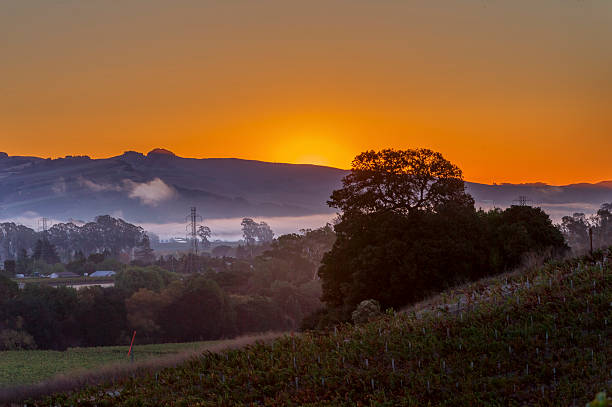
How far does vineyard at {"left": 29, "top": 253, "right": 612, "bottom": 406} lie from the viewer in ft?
59.3

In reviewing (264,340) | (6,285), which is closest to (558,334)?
(264,340)

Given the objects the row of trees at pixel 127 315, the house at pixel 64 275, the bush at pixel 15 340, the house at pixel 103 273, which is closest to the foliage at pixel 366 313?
the row of trees at pixel 127 315

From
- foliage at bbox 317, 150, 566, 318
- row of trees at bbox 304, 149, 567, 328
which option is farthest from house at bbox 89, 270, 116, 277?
foliage at bbox 317, 150, 566, 318

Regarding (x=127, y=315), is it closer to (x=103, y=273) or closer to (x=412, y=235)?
(x=412, y=235)

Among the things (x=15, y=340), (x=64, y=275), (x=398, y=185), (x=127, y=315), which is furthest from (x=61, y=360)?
(x=64, y=275)

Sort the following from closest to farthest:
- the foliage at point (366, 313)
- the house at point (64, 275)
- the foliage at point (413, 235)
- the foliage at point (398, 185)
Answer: the foliage at point (366, 313) → the foliage at point (413, 235) → the foliage at point (398, 185) → the house at point (64, 275)

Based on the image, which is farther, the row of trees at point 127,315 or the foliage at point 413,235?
the row of trees at point 127,315

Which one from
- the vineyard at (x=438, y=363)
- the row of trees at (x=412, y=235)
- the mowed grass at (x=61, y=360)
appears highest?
the row of trees at (x=412, y=235)

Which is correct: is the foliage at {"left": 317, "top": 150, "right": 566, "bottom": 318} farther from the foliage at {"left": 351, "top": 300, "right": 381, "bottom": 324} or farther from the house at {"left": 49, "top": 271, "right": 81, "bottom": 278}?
the house at {"left": 49, "top": 271, "right": 81, "bottom": 278}

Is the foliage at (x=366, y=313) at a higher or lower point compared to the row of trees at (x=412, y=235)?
lower

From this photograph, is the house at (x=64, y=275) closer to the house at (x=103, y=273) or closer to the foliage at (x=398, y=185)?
the house at (x=103, y=273)

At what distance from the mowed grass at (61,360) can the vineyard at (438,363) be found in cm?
2308

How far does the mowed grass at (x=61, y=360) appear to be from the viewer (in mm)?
48844

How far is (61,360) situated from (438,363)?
46617 mm
